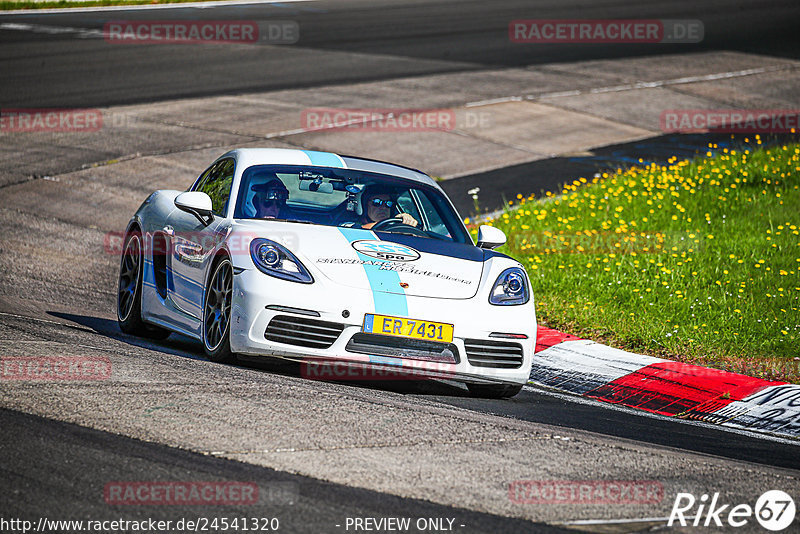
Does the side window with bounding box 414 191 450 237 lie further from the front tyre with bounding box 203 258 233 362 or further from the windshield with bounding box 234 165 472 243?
the front tyre with bounding box 203 258 233 362

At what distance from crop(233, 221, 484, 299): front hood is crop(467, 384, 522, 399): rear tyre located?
69cm

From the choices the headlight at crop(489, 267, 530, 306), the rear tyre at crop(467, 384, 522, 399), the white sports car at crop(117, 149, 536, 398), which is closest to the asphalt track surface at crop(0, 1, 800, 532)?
the rear tyre at crop(467, 384, 522, 399)

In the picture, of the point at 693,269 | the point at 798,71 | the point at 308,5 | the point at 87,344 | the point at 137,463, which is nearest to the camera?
the point at 137,463

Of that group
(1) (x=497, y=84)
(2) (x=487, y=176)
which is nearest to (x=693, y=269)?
(2) (x=487, y=176)

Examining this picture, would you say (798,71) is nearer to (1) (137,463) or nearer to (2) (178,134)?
(2) (178,134)

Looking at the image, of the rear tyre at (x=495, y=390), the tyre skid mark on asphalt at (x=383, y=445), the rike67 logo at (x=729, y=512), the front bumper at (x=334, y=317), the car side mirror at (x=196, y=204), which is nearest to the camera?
the rike67 logo at (x=729, y=512)

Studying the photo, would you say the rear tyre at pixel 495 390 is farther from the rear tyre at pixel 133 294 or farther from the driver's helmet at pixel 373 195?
the rear tyre at pixel 133 294

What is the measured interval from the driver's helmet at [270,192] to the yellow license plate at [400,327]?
1.44 meters

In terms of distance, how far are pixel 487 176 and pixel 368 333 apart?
9305 millimetres

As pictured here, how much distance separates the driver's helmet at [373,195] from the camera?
780 centimetres

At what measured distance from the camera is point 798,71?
23250 millimetres

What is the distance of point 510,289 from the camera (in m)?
7.09

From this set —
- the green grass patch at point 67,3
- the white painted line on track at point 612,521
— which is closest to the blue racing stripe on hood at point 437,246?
the white painted line on track at point 612,521

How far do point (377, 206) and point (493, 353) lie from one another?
1.52m
